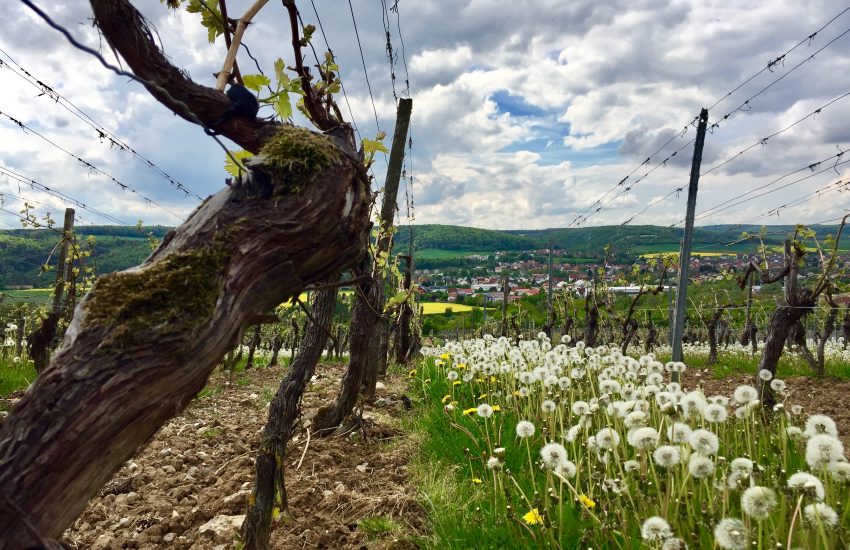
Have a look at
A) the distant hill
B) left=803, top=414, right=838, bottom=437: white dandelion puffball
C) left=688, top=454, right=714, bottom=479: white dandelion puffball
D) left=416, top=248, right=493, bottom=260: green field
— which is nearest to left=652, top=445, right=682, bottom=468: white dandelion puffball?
left=688, top=454, right=714, bottom=479: white dandelion puffball

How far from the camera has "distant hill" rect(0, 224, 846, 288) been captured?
14913 mm

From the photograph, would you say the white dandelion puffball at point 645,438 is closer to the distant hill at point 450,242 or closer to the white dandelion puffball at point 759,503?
the white dandelion puffball at point 759,503

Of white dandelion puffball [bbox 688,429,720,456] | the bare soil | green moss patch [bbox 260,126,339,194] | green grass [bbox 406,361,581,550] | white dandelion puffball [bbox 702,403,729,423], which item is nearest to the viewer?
green moss patch [bbox 260,126,339,194]

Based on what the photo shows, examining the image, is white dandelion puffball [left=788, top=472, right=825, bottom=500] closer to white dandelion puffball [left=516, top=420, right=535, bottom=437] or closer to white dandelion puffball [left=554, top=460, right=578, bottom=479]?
white dandelion puffball [left=554, top=460, right=578, bottom=479]

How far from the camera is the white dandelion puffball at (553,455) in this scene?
297 centimetres

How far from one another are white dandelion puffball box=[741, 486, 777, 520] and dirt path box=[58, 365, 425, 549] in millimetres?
2271

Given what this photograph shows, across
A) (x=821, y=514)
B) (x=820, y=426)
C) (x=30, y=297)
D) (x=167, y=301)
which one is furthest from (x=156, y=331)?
(x=30, y=297)

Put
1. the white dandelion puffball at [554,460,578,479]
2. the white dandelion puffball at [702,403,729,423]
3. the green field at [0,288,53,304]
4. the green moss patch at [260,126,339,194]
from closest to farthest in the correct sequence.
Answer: the green moss patch at [260,126,339,194]
the white dandelion puffball at [554,460,578,479]
the white dandelion puffball at [702,403,729,423]
the green field at [0,288,53,304]

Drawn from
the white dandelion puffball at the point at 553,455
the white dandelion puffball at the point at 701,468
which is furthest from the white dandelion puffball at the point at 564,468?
the white dandelion puffball at the point at 701,468

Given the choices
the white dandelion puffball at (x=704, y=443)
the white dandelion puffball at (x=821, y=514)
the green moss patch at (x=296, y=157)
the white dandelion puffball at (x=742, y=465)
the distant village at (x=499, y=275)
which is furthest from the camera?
the distant village at (x=499, y=275)

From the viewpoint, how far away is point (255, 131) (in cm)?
199

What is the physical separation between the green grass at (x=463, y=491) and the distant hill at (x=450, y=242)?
6626 mm

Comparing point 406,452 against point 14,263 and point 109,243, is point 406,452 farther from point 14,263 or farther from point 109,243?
point 109,243

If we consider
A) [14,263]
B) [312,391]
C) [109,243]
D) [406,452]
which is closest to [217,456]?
[406,452]
